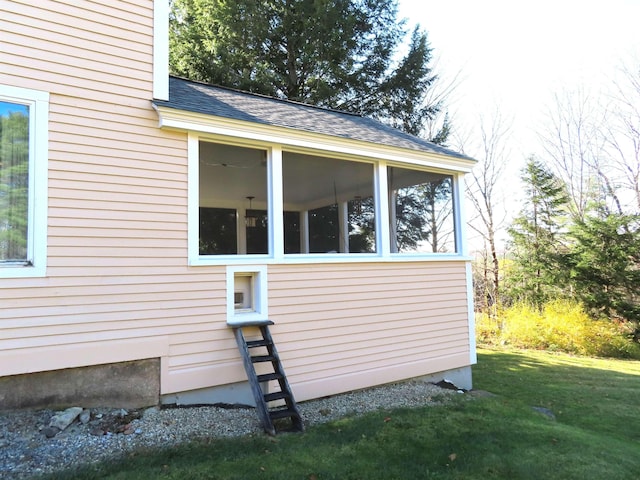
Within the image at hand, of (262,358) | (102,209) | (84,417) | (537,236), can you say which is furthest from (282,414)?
(537,236)

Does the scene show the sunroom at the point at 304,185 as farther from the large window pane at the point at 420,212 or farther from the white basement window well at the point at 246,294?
the white basement window well at the point at 246,294

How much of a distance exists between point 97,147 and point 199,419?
2669mm

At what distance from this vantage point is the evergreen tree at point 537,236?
13.1 metres

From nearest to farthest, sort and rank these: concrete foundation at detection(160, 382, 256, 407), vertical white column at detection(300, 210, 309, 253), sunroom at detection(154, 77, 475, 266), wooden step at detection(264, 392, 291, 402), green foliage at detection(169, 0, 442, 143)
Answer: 1. wooden step at detection(264, 392, 291, 402)
2. concrete foundation at detection(160, 382, 256, 407)
3. sunroom at detection(154, 77, 475, 266)
4. vertical white column at detection(300, 210, 309, 253)
5. green foliage at detection(169, 0, 442, 143)

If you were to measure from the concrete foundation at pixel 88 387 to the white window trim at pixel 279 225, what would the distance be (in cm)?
114

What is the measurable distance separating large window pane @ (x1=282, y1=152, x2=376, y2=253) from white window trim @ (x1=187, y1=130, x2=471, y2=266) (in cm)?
24

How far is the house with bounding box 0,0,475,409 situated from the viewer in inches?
137

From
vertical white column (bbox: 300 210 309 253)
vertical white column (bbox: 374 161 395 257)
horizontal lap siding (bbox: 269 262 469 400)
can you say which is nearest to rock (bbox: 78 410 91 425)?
horizontal lap siding (bbox: 269 262 469 400)

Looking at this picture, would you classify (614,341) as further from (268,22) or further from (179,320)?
(268,22)

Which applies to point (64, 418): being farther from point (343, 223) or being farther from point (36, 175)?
point (343, 223)

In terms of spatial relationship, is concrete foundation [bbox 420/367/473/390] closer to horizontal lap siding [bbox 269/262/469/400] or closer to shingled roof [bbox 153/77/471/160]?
horizontal lap siding [bbox 269/262/469/400]

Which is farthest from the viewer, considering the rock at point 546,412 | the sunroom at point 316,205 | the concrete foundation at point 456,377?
A: the concrete foundation at point 456,377

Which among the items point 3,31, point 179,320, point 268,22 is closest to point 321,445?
point 179,320

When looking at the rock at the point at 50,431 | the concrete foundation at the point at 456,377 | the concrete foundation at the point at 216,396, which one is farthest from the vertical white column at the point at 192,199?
the concrete foundation at the point at 456,377
